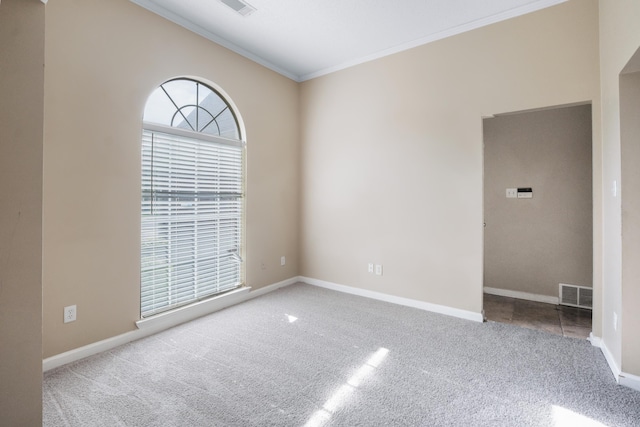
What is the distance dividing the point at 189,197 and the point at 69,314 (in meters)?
1.34

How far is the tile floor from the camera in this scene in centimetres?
281

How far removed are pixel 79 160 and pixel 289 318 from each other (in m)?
2.28

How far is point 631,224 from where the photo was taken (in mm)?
1929

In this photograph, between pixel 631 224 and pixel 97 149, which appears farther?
pixel 97 149

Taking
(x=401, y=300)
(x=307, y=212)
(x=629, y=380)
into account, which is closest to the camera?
(x=629, y=380)

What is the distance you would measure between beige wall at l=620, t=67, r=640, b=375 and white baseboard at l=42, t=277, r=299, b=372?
334 cm

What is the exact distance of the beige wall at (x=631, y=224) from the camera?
1910 mm

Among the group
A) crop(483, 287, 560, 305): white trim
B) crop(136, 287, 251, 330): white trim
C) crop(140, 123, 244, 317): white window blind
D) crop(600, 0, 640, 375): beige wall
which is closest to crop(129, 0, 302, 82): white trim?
crop(140, 123, 244, 317): white window blind

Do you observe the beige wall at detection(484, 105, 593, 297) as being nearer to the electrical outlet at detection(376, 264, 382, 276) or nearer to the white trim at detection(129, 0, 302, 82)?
the electrical outlet at detection(376, 264, 382, 276)

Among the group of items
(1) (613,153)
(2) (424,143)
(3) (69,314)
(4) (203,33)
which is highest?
(4) (203,33)

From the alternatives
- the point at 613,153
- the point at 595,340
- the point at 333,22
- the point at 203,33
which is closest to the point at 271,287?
the point at 203,33

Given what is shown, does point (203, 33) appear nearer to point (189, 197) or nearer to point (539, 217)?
point (189, 197)

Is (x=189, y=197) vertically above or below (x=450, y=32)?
below

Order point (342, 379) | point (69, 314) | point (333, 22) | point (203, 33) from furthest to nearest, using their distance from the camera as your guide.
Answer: point (203, 33)
point (333, 22)
point (69, 314)
point (342, 379)
